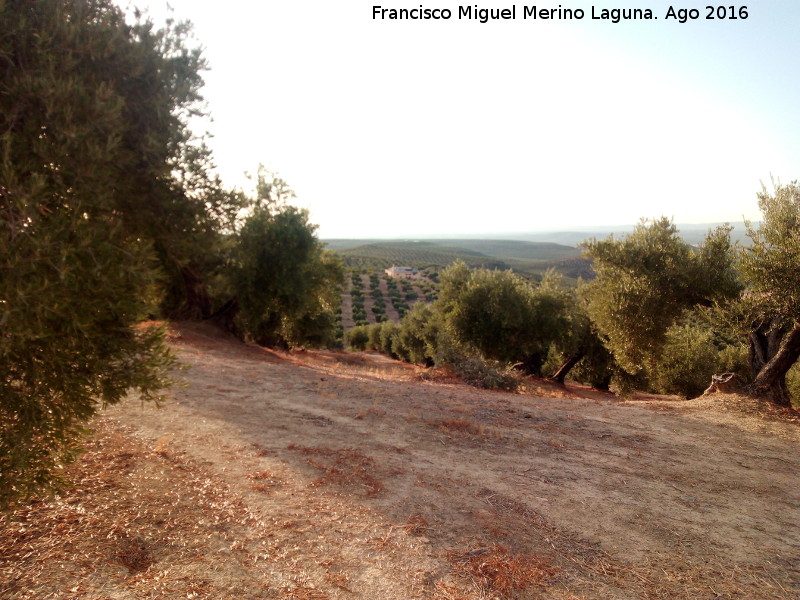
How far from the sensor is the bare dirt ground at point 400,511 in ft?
13.7

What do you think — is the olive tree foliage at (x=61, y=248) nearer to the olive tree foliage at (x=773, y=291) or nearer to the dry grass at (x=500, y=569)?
the dry grass at (x=500, y=569)

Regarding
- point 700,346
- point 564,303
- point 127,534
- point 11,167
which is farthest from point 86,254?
point 700,346

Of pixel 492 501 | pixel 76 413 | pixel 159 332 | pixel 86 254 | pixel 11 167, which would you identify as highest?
pixel 11 167

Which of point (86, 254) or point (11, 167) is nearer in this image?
point (11, 167)

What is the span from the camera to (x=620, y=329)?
1448cm

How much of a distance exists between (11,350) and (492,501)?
5.19m

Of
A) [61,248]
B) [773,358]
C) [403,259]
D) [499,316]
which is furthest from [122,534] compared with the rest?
[403,259]

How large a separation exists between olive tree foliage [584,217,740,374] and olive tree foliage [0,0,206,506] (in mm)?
13105

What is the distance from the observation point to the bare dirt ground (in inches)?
164

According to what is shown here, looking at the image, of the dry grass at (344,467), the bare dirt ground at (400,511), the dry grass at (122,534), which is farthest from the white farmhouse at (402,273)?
the dry grass at (122,534)

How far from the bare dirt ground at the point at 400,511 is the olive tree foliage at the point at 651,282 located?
4.62m

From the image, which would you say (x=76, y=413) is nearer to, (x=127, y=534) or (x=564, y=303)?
(x=127, y=534)

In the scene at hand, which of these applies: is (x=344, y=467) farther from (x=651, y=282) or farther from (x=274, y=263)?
(x=274, y=263)

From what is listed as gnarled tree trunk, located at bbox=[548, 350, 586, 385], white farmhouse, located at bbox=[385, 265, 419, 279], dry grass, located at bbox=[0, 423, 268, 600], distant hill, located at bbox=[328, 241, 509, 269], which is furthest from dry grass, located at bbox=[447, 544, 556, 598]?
distant hill, located at bbox=[328, 241, 509, 269]
